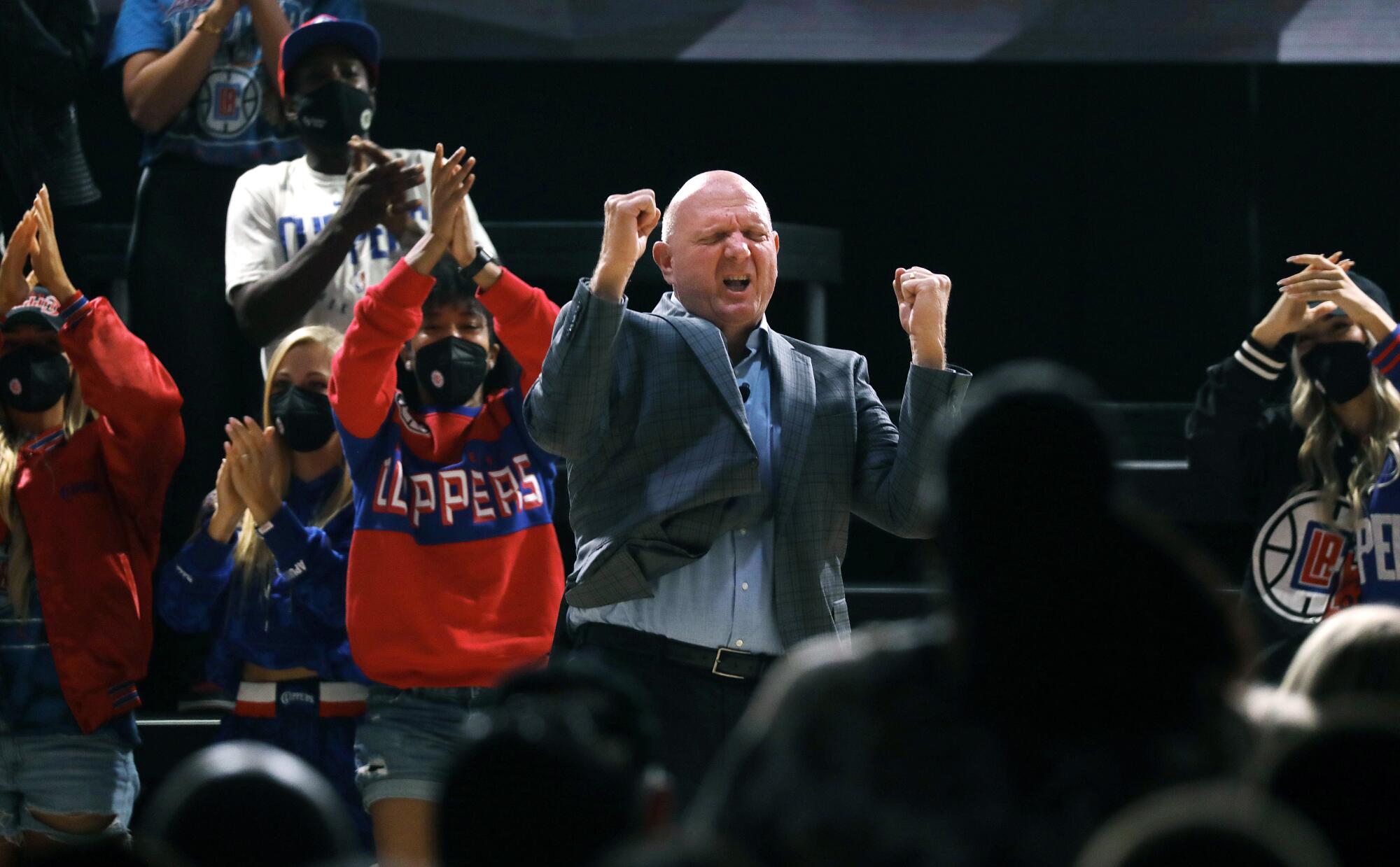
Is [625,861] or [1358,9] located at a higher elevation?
[1358,9]

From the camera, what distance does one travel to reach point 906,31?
4188 millimetres

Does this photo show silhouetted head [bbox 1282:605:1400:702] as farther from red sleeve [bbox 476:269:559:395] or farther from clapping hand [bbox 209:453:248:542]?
clapping hand [bbox 209:453:248:542]

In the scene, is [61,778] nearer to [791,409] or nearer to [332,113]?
[332,113]

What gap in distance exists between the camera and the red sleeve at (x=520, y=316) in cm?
288

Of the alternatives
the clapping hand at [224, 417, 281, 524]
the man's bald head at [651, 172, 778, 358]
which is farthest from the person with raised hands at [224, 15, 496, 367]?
the man's bald head at [651, 172, 778, 358]

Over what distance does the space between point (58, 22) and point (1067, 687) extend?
341 cm

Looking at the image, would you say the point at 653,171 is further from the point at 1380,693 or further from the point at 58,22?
the point at 1380,693

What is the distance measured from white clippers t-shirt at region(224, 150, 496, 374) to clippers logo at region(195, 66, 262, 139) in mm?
257

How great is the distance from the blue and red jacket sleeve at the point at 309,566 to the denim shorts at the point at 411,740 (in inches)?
9.1

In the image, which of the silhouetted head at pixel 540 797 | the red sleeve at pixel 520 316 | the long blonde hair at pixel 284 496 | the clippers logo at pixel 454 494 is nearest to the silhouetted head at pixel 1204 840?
the silhouetted head at pixel 540 797

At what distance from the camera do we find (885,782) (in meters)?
1.12

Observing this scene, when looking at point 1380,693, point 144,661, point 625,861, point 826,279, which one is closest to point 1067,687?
point 625,861

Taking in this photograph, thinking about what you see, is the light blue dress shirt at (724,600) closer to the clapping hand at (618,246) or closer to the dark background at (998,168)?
the clapping hand at (618,246)

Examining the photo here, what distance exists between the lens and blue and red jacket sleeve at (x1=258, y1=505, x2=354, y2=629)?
10.3 ft
